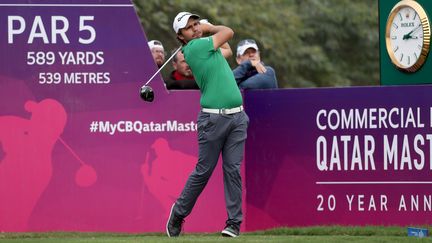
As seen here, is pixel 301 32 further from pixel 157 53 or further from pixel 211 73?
pixel 211 73

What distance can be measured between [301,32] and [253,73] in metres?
13.8

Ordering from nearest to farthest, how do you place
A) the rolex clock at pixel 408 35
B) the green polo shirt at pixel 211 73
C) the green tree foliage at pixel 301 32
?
the green polo shirt at pixel 211 73, the rolex clock at pixel 408 35, the green tree foliage at pixel 301 32

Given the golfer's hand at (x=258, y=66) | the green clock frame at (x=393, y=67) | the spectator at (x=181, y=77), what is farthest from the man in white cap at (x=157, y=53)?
the green clock frame at (x=393, y=67)

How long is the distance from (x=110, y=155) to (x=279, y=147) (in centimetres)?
169

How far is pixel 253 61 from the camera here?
15805 millimetres

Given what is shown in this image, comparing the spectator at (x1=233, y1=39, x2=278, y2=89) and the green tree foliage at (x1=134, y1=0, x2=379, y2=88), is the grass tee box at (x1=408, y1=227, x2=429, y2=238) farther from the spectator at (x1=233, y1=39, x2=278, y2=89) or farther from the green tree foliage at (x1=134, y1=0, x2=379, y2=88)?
the green tree foliage at (x1=134, y1=0, x2=379, y2=88)

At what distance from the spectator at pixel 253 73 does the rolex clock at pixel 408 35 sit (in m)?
1.38

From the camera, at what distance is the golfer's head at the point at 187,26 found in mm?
13898

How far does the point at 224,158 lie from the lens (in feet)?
45.7

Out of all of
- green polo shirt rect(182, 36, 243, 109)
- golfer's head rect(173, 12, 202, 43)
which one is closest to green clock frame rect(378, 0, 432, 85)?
green polo shirt rect(182, 36, 243, 109)

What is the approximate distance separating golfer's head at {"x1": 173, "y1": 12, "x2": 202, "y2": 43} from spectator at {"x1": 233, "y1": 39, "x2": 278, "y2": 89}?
1.59 metres

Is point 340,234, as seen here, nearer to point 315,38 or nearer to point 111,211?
point 111,211

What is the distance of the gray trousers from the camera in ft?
→ 45.2

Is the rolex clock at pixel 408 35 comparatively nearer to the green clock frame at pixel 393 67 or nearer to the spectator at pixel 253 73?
the green clock frame at pixel 393 67
